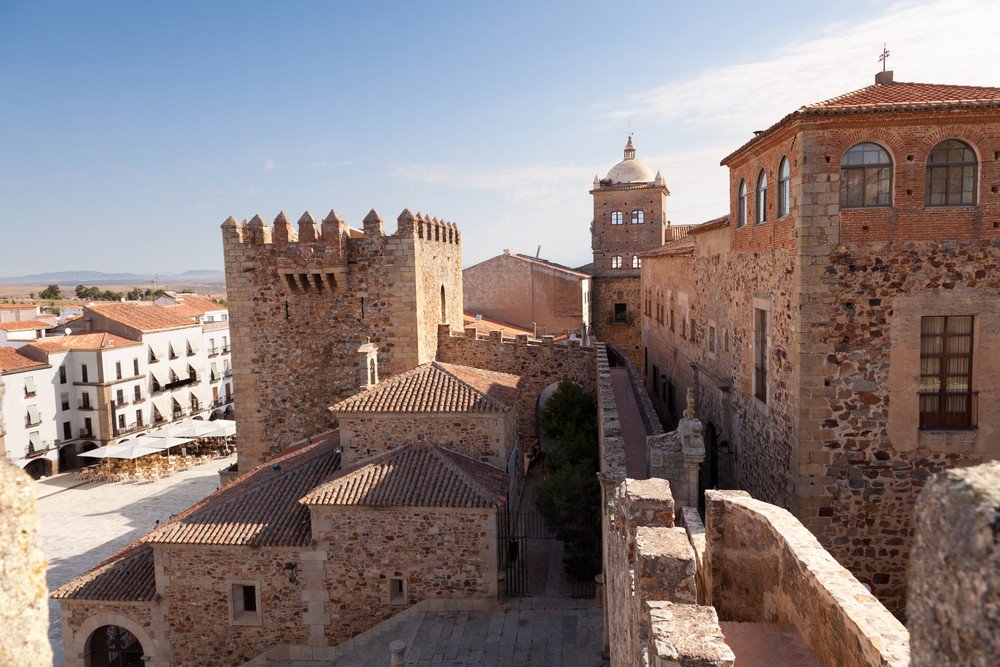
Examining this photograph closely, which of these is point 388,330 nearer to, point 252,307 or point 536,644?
point 252,307

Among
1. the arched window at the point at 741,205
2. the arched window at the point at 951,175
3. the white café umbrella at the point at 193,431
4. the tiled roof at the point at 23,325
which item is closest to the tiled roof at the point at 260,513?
the arched window at the point at 741,205

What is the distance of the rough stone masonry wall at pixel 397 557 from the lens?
12.3m

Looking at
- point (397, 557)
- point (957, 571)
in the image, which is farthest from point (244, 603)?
point (957, 571)

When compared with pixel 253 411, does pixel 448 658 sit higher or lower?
lower

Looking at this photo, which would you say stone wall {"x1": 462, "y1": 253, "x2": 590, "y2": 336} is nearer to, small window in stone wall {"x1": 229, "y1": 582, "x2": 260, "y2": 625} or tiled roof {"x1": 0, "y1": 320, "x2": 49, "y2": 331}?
small window in stone wall {"x1": 229, "y1": 582, "x2": 260, "y2": 625}

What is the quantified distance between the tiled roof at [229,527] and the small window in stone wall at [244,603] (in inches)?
41.1

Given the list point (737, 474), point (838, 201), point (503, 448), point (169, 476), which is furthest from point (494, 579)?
point (169, 476)

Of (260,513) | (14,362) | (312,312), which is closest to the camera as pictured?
(260,513)

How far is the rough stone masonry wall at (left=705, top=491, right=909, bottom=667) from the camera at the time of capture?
4.70 metres

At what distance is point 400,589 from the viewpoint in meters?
12.6

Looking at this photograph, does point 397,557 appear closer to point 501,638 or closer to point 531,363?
point 501,638

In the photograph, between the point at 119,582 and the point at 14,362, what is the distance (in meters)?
29.1

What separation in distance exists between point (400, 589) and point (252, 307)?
10429 mm

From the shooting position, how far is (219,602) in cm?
1277
